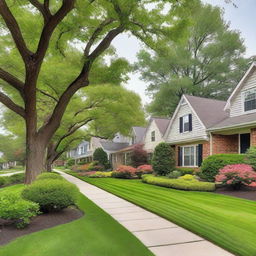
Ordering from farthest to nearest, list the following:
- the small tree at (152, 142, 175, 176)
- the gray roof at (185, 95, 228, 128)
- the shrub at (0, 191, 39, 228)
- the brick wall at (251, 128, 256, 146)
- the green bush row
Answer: the small tree at (152, 142, 175, 176)
the gray roof at (185, 95, 228, 128)
the green bush row
the brick wall at (251, 128, 256, 146)
the shrub at (0, 191, 39, 228)

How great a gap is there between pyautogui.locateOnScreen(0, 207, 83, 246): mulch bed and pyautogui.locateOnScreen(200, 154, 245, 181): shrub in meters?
9.00

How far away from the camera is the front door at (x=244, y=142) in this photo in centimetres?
1553

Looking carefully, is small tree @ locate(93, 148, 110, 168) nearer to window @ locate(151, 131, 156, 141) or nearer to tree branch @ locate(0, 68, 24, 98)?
window @ locate(151, 131, 156, 141)

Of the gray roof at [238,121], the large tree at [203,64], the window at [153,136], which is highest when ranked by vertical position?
the large tree at [203,64]

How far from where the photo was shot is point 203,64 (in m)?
35.2

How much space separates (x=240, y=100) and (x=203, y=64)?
2040 cm

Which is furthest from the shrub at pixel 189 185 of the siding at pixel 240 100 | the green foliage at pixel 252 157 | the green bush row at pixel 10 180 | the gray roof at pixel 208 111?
the green bush row at pixel 10 180

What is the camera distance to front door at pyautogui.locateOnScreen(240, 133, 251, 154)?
15528mm

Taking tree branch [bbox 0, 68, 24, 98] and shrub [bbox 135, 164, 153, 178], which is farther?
shrub [bbox 135, 164, 153, 178]

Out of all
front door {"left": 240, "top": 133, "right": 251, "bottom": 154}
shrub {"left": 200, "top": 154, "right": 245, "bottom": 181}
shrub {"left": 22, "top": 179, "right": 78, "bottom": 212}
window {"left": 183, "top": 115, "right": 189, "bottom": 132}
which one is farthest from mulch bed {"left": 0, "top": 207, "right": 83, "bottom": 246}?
window {"left": 183, "top": 115, "right": 189, "bottom": 132}

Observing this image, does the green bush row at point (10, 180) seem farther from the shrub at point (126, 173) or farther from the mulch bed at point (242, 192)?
the mulch bed at point (242, 192)

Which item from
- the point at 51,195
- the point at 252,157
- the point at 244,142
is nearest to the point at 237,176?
the point at 252,157

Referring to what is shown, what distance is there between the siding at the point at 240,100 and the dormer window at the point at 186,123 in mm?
3316

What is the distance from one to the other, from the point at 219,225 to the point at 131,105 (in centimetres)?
1744
